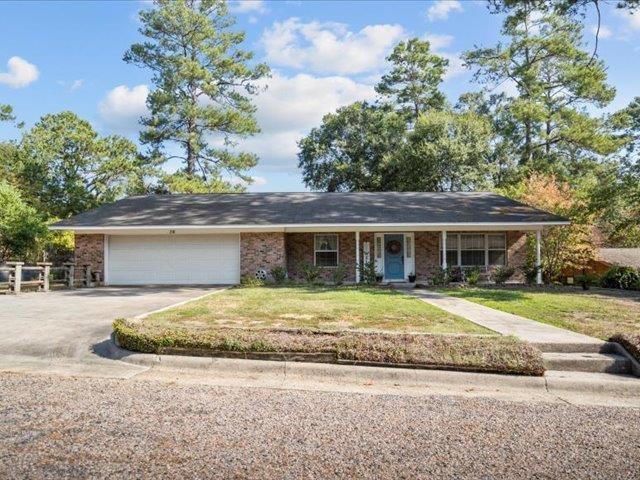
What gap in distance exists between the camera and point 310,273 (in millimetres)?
17656

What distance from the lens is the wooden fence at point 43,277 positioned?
15477 mm

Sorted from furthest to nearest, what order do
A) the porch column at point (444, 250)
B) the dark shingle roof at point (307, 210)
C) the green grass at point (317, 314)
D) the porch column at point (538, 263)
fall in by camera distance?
the dark shingle roof at point (307, 210)
the porch column at point (444, 250)
the porch column at point (538, 263)
the green grass at point (317, 314)

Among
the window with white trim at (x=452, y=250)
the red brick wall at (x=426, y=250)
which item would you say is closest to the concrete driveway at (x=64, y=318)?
the red brick wall at (x=426, y=250)

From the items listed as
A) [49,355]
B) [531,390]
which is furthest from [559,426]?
[49,355]

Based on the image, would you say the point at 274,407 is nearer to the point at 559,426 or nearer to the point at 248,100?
the point at 559,426

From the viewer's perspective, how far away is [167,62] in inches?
1228

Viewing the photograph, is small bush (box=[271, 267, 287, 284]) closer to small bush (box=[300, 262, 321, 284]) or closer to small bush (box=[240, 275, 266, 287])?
small bush (box=[240, 275, 266, 287])

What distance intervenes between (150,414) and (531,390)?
13.8ft

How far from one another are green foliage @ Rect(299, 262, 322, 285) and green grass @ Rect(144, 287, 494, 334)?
3.98m

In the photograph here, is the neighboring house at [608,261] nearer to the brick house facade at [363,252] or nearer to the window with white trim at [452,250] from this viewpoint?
the brick house facade at [363,252]

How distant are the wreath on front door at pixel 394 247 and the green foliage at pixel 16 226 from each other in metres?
14.1

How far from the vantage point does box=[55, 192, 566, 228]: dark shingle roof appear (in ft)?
59.6

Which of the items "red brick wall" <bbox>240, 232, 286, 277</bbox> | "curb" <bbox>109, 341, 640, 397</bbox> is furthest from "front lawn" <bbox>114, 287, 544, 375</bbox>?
A: "red brick wall" <bbox>240, 232, 286, 277</bbox>

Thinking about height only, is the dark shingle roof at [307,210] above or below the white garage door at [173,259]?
above
